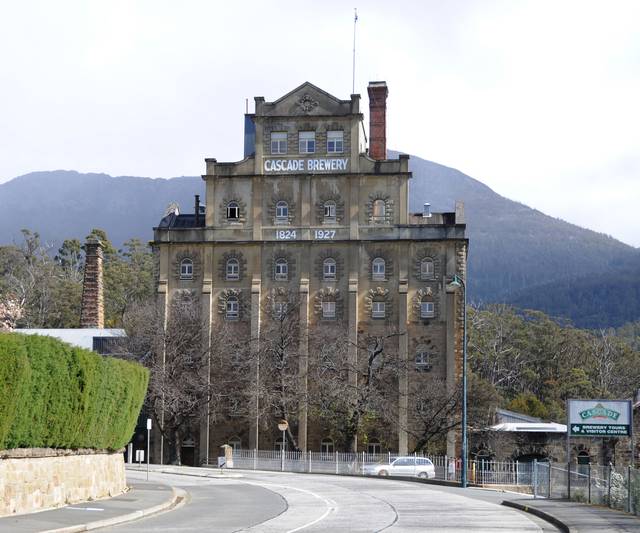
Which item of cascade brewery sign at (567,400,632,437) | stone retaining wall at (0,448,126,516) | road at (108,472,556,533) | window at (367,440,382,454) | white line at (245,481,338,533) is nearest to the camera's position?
white line at (245,481,338,533)

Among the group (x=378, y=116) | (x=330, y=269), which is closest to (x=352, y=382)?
(x=330, y=269)

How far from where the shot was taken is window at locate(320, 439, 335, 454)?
68.2 m

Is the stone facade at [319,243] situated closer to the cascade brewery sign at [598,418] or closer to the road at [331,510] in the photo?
the road at [331,510]

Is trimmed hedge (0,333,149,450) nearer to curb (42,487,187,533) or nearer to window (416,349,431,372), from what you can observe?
curb (42,487,187,533)

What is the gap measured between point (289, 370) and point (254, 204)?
10.8 metres

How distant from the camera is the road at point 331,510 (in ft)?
81.5

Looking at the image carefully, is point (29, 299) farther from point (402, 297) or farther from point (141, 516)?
point (141, 516)

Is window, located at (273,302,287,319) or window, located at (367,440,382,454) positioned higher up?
window, located at (273,302,287,319)

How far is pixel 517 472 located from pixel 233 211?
2810 cm

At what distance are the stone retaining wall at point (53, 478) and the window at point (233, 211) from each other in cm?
3641

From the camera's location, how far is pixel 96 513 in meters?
27.5

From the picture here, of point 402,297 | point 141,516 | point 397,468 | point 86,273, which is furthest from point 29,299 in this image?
point 141,516

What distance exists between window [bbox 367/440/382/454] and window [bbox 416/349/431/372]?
17.1 feet

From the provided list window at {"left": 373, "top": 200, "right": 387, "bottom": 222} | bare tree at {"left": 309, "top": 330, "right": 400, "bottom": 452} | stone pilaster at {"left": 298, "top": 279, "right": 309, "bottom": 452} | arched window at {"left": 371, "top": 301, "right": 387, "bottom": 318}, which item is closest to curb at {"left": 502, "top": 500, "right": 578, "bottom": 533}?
bare tree at {"left": 309, "top": 330, "right": 400, "bottom": 452}
